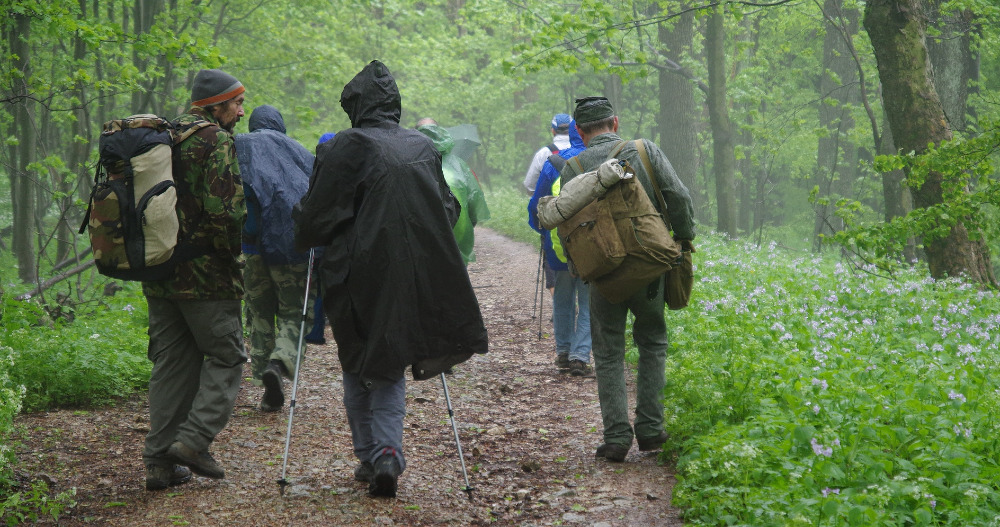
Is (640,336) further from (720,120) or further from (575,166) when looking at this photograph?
(720,120)

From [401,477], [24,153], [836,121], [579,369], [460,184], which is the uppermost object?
[836,121]

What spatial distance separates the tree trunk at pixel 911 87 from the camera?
9273mm

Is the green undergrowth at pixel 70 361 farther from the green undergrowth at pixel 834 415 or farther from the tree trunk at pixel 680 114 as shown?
the tree trunk at pixel 680 114

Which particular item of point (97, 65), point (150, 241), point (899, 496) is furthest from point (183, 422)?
point (97, 65)

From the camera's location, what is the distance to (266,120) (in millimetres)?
6383

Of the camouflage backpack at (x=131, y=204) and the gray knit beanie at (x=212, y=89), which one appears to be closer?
the camouflage backpack at (x=131, y=204)

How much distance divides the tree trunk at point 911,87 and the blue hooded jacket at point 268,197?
671 centimetres

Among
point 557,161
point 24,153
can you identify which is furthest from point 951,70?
point 24,153

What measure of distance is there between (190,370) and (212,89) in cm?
160

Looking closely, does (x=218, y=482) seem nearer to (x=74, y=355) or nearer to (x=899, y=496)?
(x=74, y=355)

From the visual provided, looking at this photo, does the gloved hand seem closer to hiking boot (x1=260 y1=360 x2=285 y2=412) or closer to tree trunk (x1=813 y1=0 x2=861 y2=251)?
hiking boot (x1=260 y1=360 x2=285 y2=412)

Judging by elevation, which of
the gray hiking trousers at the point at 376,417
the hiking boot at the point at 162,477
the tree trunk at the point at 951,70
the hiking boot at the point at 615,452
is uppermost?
the tree trunk at the point at 951,70

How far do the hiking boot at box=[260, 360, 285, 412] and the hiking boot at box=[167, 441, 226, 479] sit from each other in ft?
5.22

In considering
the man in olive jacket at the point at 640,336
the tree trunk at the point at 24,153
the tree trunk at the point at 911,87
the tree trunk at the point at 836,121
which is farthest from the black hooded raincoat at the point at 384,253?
the tree trunk at the point at 836,121
